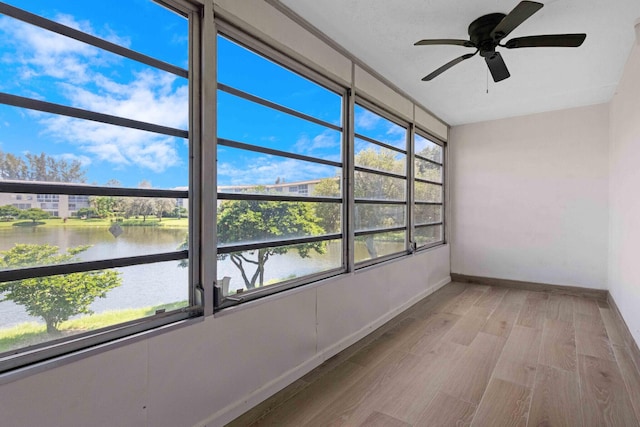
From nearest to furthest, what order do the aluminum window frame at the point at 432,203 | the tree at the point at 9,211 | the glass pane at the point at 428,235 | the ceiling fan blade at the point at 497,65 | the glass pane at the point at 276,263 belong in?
the tree at the point at 9,211 < the glass pane at the point at 276,263 < the ceiling fan blade at the point at 497,65 < the aluminum window frame at the point at 432,203 < the glass pane at the point at 428,235

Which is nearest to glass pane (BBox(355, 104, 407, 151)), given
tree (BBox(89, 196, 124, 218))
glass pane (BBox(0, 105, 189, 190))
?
glass pane (BBox(0, 105, 189, 190))

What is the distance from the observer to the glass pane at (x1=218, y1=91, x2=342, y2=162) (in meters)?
1.93

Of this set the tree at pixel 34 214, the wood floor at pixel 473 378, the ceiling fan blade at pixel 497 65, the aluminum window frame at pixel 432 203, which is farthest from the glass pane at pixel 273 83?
the wood floor at pixel 473 378

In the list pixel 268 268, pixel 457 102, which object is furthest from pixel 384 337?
pixel 457 102

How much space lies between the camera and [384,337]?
9.71 feet

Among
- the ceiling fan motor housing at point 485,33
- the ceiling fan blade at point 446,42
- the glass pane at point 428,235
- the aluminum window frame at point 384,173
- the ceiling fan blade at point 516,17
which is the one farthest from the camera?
the glass pane at point 428,235

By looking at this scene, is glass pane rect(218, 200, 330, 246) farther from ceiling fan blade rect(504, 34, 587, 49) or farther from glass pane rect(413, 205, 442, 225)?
glass pane rect(413, 205, 442, 225)

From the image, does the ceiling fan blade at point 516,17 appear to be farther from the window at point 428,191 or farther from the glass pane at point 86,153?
the window at point 428,191

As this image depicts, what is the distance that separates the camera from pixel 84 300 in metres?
1.39

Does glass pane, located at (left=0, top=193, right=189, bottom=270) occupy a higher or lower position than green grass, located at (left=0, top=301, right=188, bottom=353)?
higher

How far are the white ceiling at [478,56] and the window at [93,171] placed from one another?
114 cm

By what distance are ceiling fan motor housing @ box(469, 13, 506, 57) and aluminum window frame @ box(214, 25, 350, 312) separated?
108 centimetres

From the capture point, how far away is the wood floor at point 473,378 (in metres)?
1.85

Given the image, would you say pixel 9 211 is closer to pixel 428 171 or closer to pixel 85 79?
pixel 85 79
